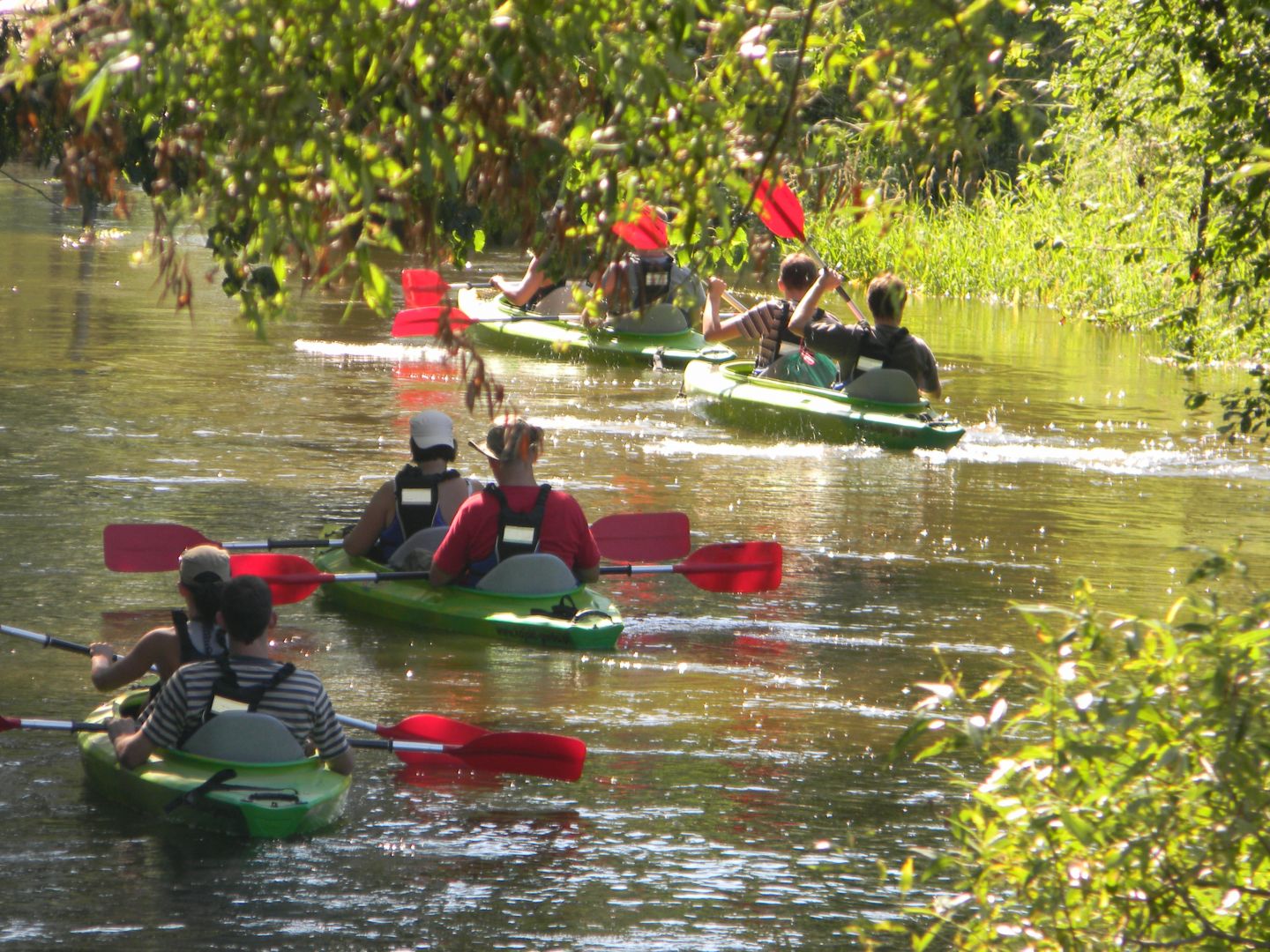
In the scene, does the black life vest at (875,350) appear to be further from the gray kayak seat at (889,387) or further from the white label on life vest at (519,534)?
the white label on life vest at (519,534)

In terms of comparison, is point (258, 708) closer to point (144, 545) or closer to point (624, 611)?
point (144, 545)

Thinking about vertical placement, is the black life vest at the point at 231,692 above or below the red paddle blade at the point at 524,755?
above

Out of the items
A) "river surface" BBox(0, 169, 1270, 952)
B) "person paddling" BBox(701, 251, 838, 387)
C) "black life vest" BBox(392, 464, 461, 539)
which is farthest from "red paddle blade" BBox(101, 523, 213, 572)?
"person paddling" BBox(701, 251, 838, 387)

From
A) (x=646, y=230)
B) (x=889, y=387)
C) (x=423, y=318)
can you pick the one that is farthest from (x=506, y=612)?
(x=889, y=387)

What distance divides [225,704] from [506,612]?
2.47 metres

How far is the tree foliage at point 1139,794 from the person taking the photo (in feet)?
12.2

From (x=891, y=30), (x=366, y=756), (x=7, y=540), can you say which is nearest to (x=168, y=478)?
(x=7, y=540)

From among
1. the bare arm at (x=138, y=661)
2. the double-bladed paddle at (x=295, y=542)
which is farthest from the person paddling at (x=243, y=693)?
the double-bladed paddle at (x=295, y=542)

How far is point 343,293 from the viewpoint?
81.5ft

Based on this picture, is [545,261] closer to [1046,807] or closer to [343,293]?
[1046,807]

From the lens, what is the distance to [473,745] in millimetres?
6543

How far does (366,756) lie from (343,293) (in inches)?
718

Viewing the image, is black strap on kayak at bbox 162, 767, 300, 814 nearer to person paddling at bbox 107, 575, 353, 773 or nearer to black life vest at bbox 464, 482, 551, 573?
person paddling at bbox 107, 575, 353, 773

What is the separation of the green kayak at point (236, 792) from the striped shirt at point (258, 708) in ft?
0.25
